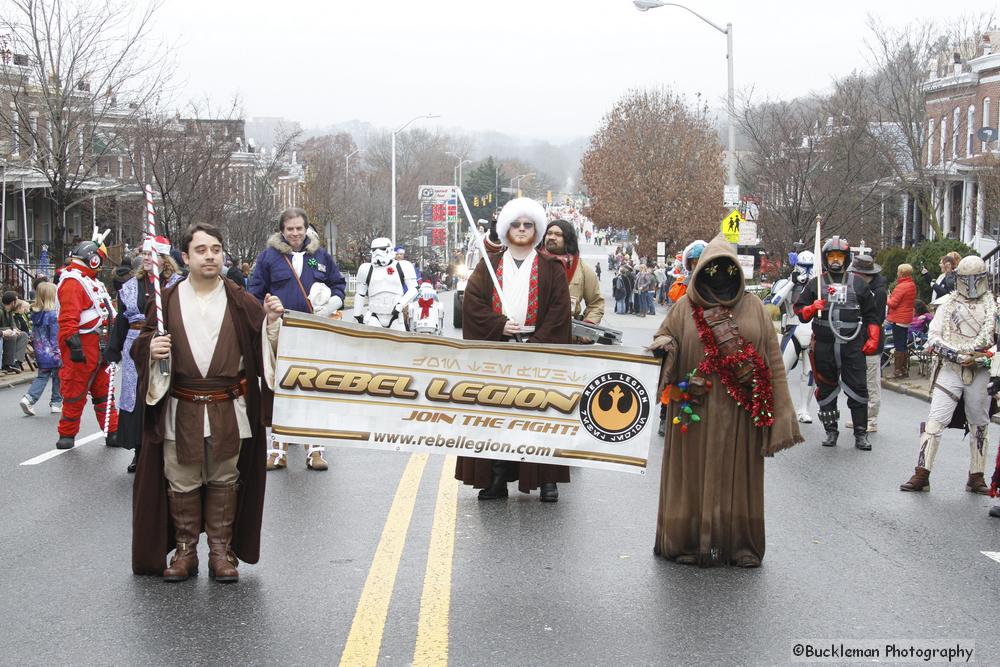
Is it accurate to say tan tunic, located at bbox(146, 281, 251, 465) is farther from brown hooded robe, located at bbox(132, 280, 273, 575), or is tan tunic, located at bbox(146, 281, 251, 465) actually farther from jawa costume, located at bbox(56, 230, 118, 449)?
jawa costume, located at bbox(56, 230, 118, 449)

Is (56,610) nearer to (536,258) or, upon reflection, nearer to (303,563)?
(303,563)

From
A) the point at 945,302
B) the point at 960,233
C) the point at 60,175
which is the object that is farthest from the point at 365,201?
the point at 945,302

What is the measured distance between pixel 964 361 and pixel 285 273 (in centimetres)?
544

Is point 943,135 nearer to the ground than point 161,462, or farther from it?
farther from it

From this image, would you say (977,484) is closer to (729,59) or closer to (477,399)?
(477,399)

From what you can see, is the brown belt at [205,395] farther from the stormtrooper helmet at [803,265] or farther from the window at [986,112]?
the window at [986,112]

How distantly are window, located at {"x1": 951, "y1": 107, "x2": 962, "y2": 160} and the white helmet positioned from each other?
117 ft

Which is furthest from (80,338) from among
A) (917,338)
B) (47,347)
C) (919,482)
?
(917,338)

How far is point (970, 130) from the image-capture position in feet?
146

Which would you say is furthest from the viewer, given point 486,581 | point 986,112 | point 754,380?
point 986,112

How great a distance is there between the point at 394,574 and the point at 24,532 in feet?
9.61

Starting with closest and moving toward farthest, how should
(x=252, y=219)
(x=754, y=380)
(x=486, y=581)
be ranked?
(x=486, y=581), (x=754, y=380), (x=252, y=219)

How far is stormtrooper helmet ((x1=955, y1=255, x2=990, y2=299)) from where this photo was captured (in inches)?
366

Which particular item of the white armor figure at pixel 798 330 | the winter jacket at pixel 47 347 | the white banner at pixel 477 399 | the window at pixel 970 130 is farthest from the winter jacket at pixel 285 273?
the window at pixel 970 130
